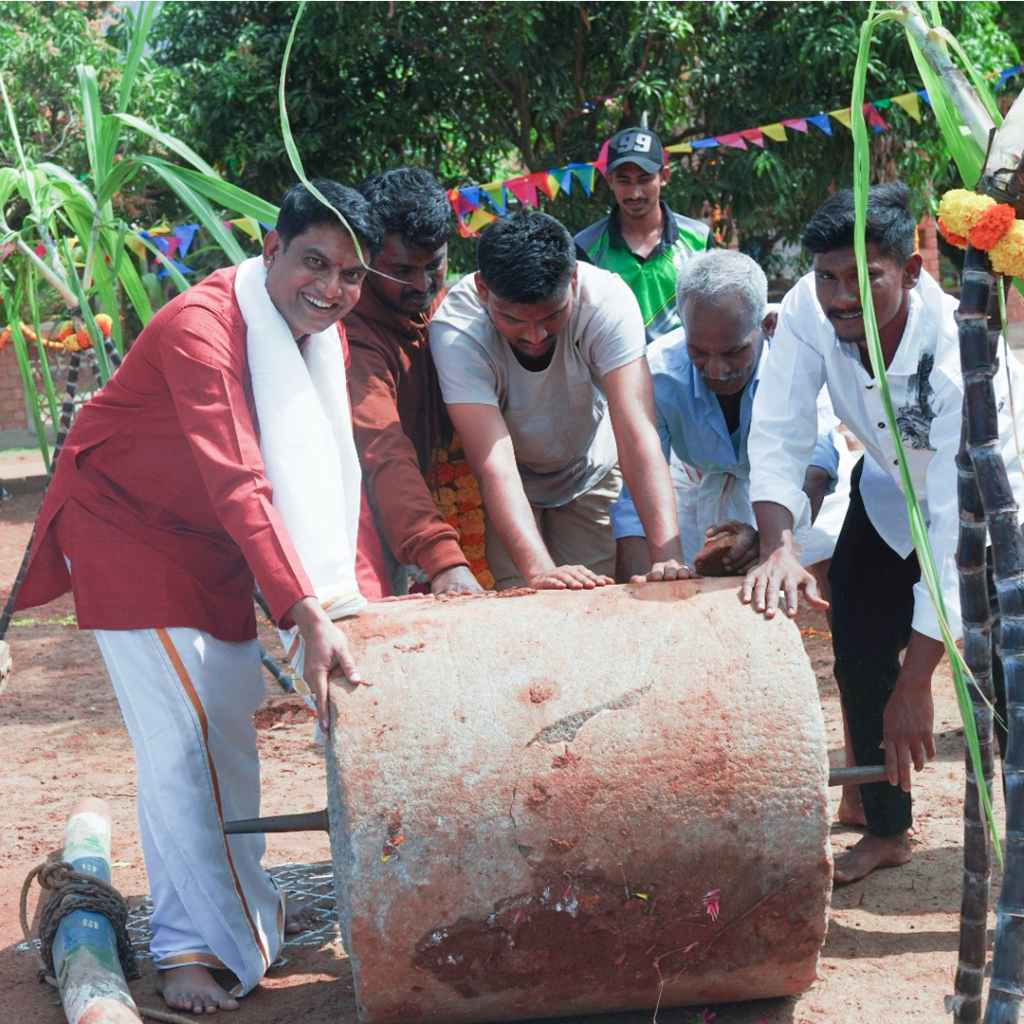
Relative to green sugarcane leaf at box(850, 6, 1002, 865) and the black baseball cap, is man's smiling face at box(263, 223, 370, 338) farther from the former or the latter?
the black baseball cap

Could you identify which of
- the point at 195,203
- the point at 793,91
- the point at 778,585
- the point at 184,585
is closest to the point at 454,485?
the point at 184,585

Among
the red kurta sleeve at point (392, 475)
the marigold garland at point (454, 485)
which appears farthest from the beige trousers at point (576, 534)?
the red kurta sleeve at point (392, 475)

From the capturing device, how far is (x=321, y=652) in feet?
8.68

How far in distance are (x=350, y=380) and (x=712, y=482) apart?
43.9 inches

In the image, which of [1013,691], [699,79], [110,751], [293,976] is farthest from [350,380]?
[699,79]

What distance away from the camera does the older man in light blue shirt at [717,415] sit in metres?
3.38

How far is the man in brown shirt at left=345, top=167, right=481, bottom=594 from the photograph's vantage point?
10.6 feet

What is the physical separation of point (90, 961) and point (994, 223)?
8.02 feet

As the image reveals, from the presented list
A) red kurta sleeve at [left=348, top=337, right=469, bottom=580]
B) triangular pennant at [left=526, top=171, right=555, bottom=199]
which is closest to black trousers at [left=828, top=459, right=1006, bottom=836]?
red kurta sleeve at [left=348, top=337, right=469, bottom=580]

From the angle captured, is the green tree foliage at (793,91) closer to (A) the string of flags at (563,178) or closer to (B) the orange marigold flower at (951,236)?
(A) the string of flags at (563,178)

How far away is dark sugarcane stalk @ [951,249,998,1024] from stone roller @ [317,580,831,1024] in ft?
1.05

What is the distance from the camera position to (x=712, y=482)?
3852 millimetres

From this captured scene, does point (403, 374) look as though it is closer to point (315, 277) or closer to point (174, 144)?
point (315, 277)

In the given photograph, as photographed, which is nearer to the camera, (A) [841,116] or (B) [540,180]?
(A) [841,116]
